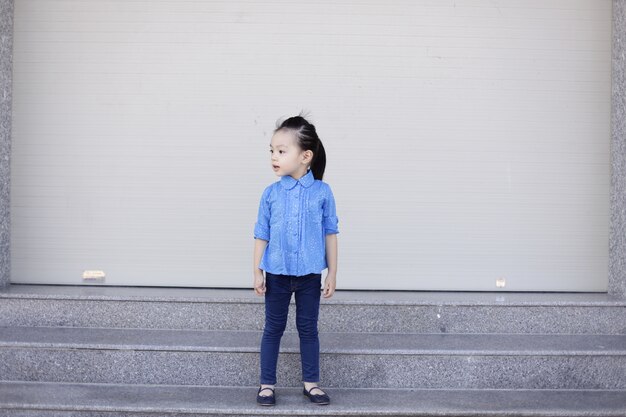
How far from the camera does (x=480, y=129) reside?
241 inches

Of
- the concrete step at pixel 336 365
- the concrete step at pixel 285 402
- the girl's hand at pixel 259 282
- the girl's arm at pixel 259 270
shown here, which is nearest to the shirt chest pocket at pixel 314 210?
the girl's arm at pixel 259 270

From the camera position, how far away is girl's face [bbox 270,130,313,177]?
4.39 metres

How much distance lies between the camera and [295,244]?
14.5 feet

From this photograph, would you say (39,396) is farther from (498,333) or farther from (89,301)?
(498,333)

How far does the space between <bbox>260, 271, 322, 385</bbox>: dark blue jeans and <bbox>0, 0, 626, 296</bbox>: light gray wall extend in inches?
90.3

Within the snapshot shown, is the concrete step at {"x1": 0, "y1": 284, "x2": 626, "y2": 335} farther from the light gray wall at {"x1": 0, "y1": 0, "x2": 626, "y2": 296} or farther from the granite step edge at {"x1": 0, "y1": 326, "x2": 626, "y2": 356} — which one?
the light gray wall at {"x1": 0, "y1": 0, "x2": 626, "y2": 296}

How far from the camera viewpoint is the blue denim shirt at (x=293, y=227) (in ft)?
14.5

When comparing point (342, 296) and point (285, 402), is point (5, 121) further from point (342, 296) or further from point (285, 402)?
point (285, 402)

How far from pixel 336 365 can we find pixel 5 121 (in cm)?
281

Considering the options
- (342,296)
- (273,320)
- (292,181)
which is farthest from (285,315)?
(342,296)

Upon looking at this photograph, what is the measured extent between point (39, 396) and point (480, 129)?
343 centimetres

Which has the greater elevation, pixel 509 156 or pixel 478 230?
pixel 509 156

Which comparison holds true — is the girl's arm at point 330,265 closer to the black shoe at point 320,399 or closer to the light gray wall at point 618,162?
the black shoe at point 320,399

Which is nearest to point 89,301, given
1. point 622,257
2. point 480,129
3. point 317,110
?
point 317,110
